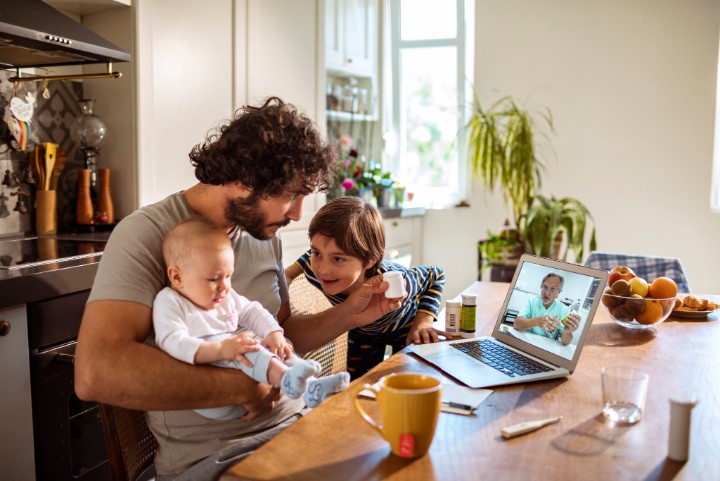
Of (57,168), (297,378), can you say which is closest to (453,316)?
(297,378)

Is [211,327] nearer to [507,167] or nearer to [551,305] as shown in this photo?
[551,305]

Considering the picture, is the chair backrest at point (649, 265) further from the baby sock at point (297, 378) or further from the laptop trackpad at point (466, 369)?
the baby sock at point (297, 378)

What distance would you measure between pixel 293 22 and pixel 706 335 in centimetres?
276

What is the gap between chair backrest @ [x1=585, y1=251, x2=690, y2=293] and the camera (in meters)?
2.82

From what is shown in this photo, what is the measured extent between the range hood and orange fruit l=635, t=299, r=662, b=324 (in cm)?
195

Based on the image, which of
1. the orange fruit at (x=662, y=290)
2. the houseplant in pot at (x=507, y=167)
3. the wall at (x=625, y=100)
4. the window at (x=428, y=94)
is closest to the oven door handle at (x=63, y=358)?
the orange fruit at (x=662, y=290)

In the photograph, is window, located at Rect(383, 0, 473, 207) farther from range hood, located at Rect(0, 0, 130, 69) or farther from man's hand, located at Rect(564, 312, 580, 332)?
man's hand, located at Rect(564, 312, 580, 332)

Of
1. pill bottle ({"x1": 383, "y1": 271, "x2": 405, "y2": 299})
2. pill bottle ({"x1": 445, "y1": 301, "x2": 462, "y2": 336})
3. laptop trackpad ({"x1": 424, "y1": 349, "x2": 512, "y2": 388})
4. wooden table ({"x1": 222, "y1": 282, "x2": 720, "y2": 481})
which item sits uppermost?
pill bottle ({"x1": 383, "y1": 271, "x2": 405, "y2": 299})

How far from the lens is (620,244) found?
15.5ft

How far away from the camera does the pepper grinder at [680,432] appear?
98 cm

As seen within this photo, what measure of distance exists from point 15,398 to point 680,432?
1.63 metres

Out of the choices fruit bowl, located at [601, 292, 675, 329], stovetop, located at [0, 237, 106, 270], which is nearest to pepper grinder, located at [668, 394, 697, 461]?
fruit bowl, located at [601, 292, 675, 329]

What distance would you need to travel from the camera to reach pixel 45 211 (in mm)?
2648

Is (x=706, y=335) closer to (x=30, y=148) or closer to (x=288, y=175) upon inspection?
(x=288, y=175)
